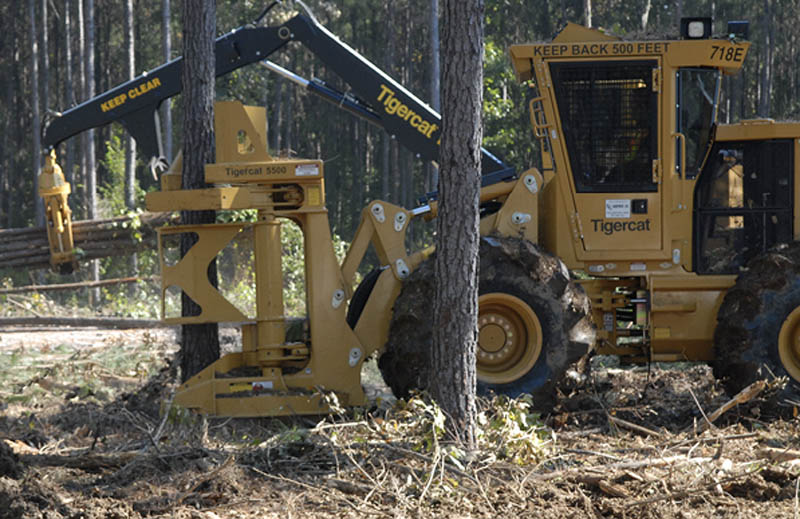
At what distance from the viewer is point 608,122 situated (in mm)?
8938

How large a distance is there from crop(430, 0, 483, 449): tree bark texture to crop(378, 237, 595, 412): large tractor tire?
63.0 inches

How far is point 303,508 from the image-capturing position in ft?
19.4

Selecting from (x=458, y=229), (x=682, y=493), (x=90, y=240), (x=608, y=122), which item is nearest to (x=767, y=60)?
(x=90, y=240)

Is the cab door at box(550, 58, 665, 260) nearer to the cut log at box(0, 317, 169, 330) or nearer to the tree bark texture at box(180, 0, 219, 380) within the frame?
the tree bark texture at box(180, 0, 219, 380)

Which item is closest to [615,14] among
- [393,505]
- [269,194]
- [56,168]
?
[56,168]

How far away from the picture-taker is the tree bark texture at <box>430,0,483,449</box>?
21.5ft

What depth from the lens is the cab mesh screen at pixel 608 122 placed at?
8.88 meters

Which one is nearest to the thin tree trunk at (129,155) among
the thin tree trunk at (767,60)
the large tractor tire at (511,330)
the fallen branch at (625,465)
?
the large tractor tire at (511,330)

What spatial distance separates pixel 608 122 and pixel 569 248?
1.21m

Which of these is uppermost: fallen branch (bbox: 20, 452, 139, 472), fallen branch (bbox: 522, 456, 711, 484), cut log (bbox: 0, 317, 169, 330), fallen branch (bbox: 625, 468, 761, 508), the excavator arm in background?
the excavator arm in background

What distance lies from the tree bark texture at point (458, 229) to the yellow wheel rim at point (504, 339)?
5.91 ft

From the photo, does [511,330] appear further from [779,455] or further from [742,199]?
[779,455]

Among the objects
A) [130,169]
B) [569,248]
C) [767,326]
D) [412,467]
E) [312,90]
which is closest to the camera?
[412,467]

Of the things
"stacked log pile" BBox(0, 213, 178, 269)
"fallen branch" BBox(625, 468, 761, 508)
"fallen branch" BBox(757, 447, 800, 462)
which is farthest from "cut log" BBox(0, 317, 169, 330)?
"fallen branch" BBox(625, 468, 761, 508)
